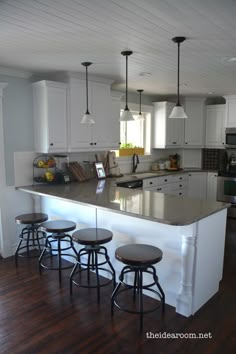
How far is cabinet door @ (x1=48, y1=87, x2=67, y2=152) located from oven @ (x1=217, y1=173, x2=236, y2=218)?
3340mm

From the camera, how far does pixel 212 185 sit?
596 centimetres

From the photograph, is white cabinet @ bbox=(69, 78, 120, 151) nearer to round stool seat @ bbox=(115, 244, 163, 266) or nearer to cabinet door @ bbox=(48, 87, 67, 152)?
cabinet door @ bbox=(48, 87, 67, 152)

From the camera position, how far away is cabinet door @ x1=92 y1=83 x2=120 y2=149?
425 cm

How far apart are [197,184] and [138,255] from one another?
13.1 ft

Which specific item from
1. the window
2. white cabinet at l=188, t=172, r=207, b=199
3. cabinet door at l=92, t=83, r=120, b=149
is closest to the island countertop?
cabinet door at l=92, t=83, r=120, b=149

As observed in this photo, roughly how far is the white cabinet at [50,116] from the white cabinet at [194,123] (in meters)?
3.06

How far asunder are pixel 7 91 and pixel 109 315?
9.29ft

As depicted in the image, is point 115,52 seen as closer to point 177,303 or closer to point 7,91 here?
point 7,91

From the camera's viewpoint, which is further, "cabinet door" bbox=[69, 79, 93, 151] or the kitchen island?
"cabinet door" bbox=[69, 79, 93, 151]

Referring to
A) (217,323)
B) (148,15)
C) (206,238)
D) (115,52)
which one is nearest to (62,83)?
(115,52)

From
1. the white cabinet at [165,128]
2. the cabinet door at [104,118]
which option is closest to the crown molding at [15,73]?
the cabinet door at [104,118]

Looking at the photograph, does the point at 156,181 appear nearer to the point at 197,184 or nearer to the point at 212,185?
the point at 197,184

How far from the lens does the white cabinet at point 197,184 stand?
605cm

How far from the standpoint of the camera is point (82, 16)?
2.05 metres
